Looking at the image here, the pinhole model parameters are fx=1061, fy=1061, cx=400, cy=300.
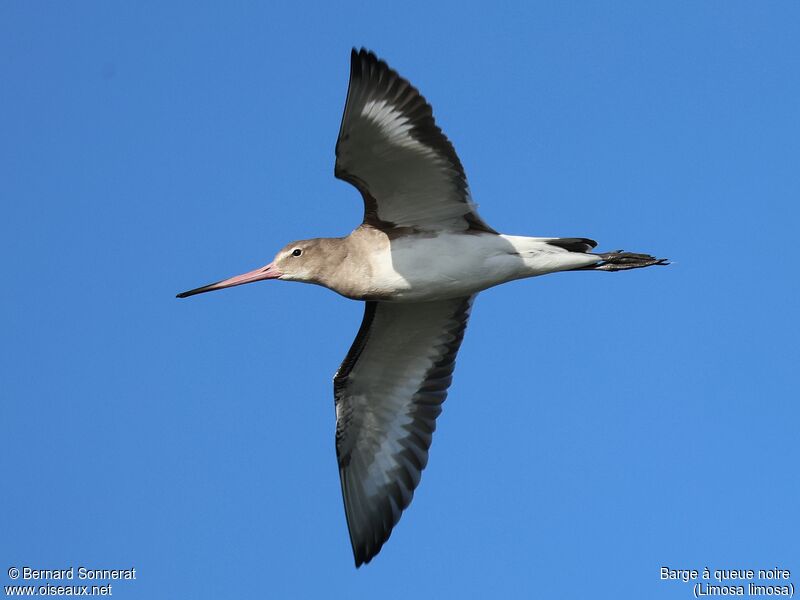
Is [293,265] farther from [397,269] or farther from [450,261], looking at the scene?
[450,261]

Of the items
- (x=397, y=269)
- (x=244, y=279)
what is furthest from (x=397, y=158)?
(x=244, y=279)

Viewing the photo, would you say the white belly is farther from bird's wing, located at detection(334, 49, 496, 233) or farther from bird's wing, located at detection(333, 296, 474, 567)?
bird's wing, located at detection(333, 296, 474, 567)

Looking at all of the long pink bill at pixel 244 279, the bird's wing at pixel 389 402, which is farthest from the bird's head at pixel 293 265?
the bird's wing at pixel 389 402

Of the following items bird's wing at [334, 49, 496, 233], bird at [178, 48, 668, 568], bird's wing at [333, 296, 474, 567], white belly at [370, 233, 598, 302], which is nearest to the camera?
bird's wing at [334, 49, 496, 233]

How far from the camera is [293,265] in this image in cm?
1148

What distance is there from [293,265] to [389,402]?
7.60 ft

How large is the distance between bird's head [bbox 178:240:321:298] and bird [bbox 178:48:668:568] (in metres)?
0.01

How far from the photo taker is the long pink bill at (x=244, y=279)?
38.4 feet

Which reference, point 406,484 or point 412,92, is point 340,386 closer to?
point 406,484

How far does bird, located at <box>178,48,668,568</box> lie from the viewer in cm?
1059

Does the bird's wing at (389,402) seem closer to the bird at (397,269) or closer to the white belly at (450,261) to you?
the bird at (397,269)

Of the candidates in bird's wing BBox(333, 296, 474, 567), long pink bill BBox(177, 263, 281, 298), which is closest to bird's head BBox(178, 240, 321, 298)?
long pink bill BBox(177, 263, 281, 298)

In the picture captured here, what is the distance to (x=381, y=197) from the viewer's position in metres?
11.3

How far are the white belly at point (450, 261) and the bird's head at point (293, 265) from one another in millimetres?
672
